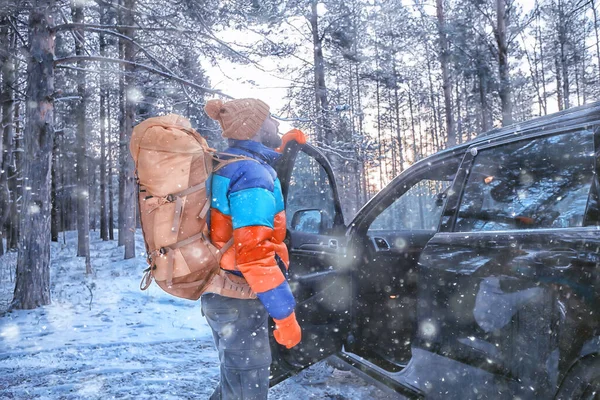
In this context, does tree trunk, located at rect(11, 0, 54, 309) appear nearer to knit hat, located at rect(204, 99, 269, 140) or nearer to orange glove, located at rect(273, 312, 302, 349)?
knit hat, located at rect(204, 99, 269, 140)

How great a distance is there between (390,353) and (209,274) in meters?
1.91

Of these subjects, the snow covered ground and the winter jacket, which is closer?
the winter jacket

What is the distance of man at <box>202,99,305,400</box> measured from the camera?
6.19ft

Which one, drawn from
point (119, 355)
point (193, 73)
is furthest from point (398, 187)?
point (193, 73)

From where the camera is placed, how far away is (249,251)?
1.87m

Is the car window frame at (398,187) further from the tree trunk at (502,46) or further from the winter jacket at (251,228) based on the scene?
the tree trunk at (502,46)

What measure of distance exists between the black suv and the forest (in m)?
5.13

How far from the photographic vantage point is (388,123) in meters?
37.7

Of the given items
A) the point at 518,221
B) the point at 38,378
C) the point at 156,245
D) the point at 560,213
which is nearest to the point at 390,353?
the point at 518,221

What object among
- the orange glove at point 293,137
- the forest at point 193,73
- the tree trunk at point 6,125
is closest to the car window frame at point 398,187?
the orange glove at point 293,137

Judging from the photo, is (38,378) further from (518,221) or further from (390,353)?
(518,221)

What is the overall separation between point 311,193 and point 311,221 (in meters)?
0.24

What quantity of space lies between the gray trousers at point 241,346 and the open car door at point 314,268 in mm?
912

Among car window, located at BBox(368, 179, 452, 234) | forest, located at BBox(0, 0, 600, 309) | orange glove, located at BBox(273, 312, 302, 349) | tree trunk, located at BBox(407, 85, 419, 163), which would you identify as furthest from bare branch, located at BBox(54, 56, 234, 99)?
tree trunk, located at BBox(407, 85, 419, 163)
